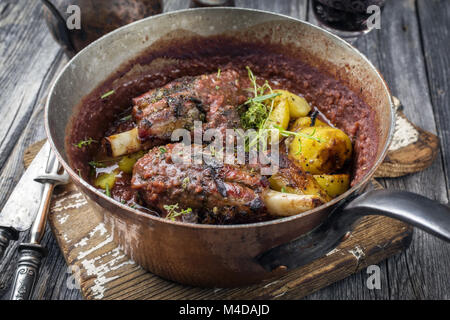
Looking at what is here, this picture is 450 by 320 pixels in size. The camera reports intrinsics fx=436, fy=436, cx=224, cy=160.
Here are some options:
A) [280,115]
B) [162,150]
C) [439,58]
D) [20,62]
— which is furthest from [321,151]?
[20,62]

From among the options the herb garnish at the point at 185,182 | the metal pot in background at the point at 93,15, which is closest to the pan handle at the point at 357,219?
the herb garnish at the point at 185,182

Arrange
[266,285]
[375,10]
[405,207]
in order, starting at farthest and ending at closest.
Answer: [375,10], [266,285], [405,207]

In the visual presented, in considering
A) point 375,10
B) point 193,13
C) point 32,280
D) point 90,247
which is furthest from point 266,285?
point 375,10

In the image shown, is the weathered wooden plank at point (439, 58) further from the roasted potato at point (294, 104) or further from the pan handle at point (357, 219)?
the pan handle at point (357, 219)

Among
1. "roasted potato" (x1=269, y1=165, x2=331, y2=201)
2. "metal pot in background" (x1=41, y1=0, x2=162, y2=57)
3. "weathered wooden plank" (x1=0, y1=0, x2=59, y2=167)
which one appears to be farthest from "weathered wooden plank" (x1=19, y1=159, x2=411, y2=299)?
"metal pot in background" (x1=41, y1=0, x2=162, y2=57)

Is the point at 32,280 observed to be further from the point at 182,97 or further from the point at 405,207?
the point at 405,207

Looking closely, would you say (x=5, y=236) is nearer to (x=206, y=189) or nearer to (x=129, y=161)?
(x=129, y=161)
